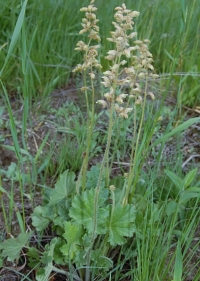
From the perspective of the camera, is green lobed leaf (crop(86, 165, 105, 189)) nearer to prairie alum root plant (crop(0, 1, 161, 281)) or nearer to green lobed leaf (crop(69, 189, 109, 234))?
prairie alum root plant (crop(0, 1, 161, 281))

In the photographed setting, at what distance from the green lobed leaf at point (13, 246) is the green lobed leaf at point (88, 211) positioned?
0.63 feet

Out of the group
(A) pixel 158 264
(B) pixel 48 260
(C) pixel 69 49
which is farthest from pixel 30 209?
(C) pixel 69 49

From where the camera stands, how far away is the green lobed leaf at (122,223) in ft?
4.46

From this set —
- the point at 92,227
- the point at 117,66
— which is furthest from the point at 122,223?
the point at 117,66

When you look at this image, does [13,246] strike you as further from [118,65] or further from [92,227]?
[118,65]

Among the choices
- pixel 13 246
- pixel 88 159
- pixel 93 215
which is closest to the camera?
pixel 93 215

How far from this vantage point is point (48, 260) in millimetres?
1305

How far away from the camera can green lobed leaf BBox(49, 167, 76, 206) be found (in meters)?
1.50

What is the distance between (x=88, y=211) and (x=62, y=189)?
0.20 meters

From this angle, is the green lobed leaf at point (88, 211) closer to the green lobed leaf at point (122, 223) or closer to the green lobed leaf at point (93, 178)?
the green lobed leaf at point (122, 223)

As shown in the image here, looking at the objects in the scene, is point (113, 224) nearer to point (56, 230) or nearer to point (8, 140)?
point (56, 230)

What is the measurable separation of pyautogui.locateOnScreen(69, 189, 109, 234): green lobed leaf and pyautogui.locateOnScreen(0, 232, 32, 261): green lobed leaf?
192 millimetres

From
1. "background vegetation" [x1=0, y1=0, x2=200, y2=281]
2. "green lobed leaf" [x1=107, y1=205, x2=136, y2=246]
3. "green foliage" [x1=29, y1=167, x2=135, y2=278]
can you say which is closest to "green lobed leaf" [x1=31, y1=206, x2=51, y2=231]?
"background vegetation" [x1=0, y1=0, x2=200, y2=281]

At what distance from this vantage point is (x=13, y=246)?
1.43m
